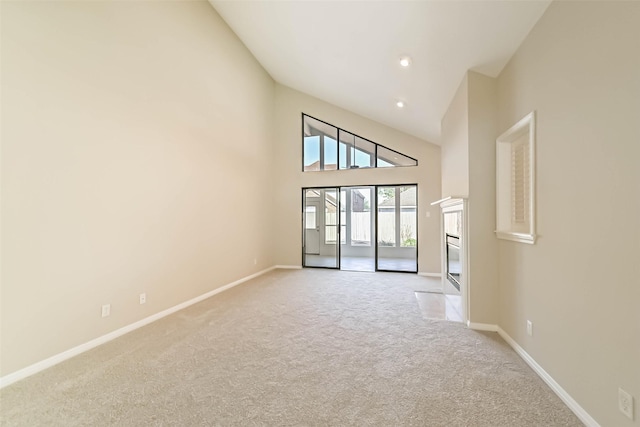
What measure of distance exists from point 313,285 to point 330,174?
2751 millimetres

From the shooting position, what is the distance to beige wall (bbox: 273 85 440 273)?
5.68 metres

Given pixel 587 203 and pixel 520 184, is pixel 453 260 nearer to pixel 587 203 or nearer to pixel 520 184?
pixel 520 184

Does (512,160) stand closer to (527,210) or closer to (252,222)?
(527,210)

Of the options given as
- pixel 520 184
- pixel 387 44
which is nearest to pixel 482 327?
pixel 520 184

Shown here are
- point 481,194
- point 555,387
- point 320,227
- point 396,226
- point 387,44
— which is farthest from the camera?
point 396,226

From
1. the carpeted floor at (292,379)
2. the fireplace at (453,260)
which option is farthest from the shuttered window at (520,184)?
the carpeted floor at (292,379)

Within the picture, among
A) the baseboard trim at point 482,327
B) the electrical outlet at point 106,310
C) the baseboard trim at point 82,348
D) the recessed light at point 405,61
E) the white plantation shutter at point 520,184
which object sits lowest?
the baseboard trim at point 82,348

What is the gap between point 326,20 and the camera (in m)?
3.25

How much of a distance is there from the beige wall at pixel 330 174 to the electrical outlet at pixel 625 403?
4.38 metres

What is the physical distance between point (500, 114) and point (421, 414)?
9.52 feet

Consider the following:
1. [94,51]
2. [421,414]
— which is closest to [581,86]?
[421,414]

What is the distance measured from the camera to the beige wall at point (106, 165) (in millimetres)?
2039

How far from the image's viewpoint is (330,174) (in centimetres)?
630

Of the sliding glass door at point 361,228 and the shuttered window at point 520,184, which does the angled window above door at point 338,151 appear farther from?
the shuttered window at point 520,184
